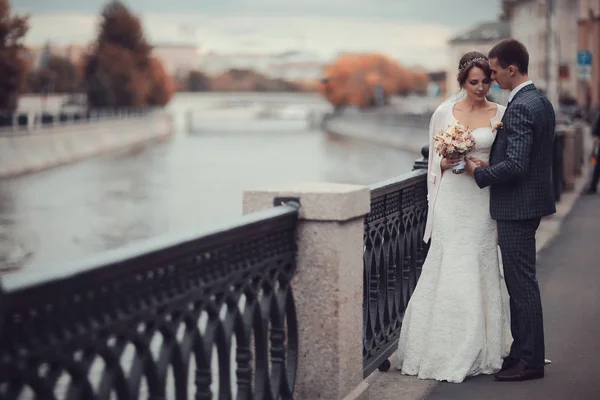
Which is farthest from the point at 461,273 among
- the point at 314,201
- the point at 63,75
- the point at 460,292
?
the point at 63,75

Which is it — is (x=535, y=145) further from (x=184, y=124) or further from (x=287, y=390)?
(x=184, y=124)

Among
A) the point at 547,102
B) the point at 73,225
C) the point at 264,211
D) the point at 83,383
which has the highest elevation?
the point at 547,102

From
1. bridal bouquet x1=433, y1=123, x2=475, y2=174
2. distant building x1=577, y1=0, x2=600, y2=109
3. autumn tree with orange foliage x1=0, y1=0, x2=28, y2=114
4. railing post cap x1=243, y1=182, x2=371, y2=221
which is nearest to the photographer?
railing post cap x1=243, y1=182, x2=371, y2=221

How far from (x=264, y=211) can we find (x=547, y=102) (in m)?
2.13

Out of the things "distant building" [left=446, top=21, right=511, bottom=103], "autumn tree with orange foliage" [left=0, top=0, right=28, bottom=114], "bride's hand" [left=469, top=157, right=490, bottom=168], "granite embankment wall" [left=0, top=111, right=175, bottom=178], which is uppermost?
"distant building" [left=446, top=21, right=511, bottom=103]

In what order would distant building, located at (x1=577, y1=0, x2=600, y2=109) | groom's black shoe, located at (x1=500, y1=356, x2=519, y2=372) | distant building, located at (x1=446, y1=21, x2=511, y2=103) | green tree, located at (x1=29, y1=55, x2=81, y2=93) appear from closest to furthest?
1. groom's black shoe, located at (x1=500, y1=356, x2=519, y2=372)
2. distant building, located at (x1=577, y1=0, x2=600, y2=109)
3. distant building, located at (x1=446, y1=21, x2=511, y2=103)
4. green tree, located at (x1=29, y1=55, x2=81, y2=93)

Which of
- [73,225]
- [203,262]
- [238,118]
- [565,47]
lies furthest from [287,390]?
[238,118]

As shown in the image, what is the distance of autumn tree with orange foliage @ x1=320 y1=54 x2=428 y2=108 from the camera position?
184250mm

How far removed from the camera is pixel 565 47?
3652 inches

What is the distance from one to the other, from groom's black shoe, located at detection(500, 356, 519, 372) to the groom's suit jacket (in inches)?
34.8

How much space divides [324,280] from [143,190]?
3987 cm

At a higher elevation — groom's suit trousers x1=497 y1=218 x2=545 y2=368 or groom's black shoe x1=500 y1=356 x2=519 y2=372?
groom's suit trousers x1=497 y1=218 x2=545 y2=368

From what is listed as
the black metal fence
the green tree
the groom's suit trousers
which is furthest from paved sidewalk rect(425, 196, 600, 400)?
the green tree

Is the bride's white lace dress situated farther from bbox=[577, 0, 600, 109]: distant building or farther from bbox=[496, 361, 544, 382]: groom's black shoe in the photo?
bbox=[577, 0, 600, 109]: distant building
